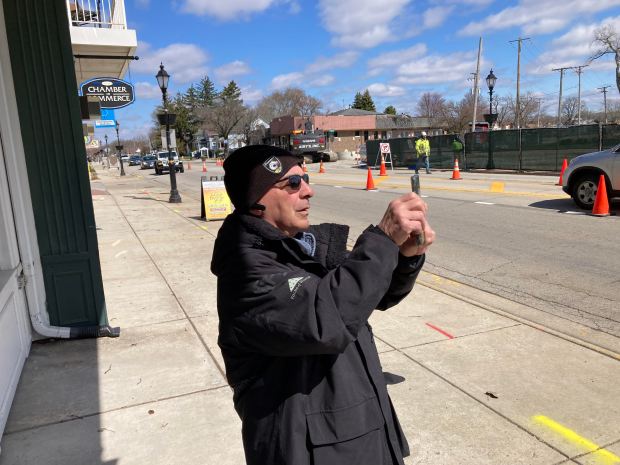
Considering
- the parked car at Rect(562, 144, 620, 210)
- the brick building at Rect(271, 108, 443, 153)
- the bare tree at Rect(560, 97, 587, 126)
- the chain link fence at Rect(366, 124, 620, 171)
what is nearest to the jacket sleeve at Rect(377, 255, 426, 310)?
the parked car at Rect(562, 144, 620, 210)

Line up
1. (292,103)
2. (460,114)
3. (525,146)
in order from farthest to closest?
(292,103) → (460,114) → (525,146)

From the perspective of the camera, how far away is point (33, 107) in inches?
169

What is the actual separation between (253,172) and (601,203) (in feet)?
34.4

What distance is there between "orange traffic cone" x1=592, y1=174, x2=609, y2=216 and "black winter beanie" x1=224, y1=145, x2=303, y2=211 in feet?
34.1

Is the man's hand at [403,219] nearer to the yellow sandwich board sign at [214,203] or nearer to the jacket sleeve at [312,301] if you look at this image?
the jacket sleeve at [312,301]

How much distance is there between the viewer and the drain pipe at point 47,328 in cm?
441

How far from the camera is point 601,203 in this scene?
1022 cm

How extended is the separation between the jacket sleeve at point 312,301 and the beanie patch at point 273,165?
0.31m

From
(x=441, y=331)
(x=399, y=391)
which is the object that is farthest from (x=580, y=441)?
(x=441, y=331)

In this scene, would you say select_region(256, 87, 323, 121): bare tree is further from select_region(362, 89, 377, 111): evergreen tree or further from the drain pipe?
the drain pipe

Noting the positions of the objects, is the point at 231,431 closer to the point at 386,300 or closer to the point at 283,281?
the point at 386,300

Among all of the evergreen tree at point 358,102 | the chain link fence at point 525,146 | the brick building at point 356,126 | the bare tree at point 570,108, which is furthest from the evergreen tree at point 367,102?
the chain link fence at point 525,146

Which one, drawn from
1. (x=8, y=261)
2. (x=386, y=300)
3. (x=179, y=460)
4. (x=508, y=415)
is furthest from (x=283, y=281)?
(x=8, y=261)

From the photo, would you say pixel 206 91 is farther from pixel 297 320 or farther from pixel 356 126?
pixel 297 320
